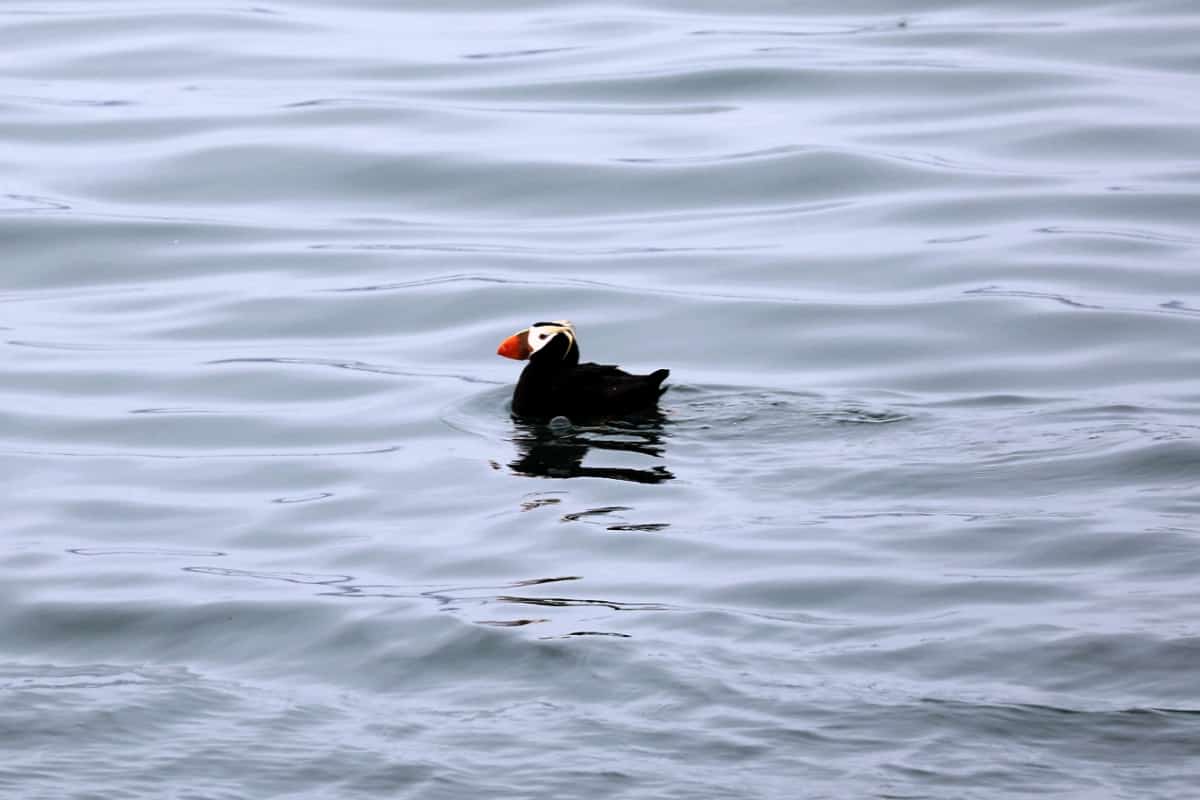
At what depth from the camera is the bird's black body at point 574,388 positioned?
1105 centimetres

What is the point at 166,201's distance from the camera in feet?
57.8

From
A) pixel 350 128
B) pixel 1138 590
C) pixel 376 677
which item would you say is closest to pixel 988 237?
pixel 350 128

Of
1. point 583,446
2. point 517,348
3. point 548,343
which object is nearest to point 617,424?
point 583,446

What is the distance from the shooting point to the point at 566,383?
11336mm

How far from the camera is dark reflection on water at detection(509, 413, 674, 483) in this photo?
33.6ft

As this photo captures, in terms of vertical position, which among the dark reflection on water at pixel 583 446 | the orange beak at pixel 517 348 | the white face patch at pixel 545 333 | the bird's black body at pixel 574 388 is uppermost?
the white face patch at pixel 545 333

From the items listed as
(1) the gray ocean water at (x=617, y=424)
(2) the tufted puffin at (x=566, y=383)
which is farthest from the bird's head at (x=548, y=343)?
(1) the gray ocean water at (x=617, y=424)

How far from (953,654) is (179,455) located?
5162 mm

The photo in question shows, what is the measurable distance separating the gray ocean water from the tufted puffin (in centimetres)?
17

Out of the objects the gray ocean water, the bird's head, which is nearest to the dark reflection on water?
the gray ocean water

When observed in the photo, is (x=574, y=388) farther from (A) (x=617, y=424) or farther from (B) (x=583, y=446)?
(B) (x=583, y=446)

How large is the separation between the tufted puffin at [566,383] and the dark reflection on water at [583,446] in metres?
0.09

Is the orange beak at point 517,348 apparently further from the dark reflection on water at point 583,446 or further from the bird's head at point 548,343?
the dark reflection on water at point 583,446

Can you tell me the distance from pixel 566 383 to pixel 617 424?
15.1 inches
